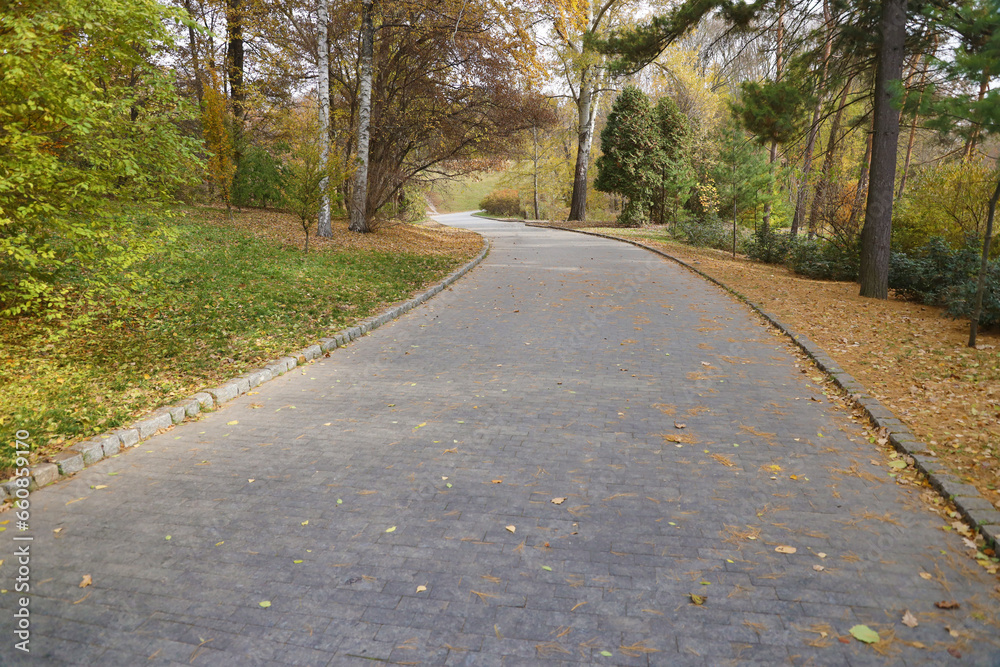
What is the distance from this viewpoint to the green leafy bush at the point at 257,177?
21734 mm

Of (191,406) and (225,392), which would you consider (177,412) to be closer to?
(191,406)

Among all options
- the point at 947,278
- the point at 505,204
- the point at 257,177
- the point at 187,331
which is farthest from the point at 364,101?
the point at 505,204

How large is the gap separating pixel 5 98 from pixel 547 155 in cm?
4241

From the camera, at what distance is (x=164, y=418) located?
5289mm

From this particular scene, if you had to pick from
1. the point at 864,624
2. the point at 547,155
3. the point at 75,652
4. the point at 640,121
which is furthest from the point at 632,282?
the point at 547,155

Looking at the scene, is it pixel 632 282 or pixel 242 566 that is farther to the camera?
pixel 632 282

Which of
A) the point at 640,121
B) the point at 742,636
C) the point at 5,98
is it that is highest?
the point at 640,121

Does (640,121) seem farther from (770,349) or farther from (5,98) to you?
(5,98)

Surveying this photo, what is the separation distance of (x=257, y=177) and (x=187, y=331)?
1642cm

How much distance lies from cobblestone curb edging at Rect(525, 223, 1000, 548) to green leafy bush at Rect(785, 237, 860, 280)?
8373mm

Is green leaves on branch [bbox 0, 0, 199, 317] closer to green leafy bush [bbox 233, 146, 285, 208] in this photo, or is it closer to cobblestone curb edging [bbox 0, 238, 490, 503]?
cobblestone curb edging [bbox 0, 238, 490, 503]

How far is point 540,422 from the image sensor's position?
5359mm

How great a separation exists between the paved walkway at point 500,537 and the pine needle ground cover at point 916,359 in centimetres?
69

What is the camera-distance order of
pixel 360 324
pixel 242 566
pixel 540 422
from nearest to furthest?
pixel 242 566
pixel 540 422
pixel 360 324
